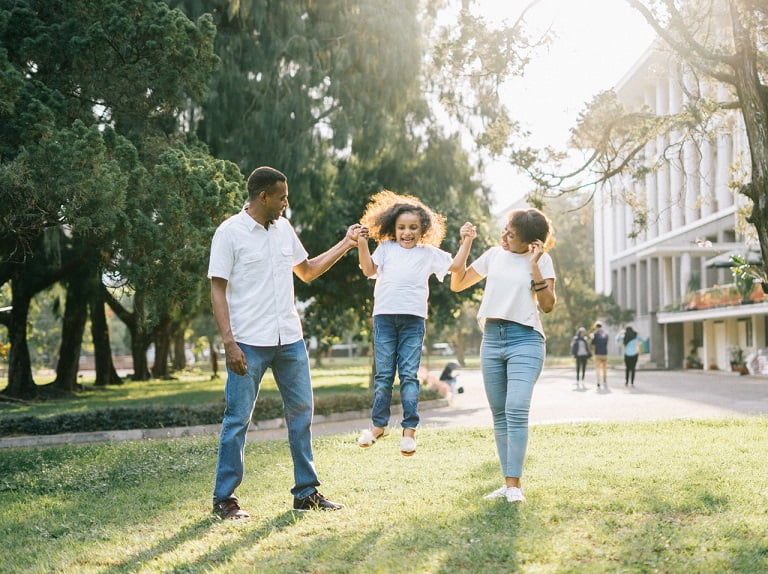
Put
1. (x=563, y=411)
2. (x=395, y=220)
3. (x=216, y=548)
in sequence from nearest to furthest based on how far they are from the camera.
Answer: (x=216, y=548)
(x=395, y=220)
(x=563, y=411)

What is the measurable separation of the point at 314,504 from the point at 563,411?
476 inches

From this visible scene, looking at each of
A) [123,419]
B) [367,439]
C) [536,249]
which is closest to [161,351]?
[123,419]

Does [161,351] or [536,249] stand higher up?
[536,249]

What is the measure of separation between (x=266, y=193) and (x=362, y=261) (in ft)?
3.46

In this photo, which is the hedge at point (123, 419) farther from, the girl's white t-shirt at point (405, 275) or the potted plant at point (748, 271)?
the girl's white t-shirt at point (405, 275)

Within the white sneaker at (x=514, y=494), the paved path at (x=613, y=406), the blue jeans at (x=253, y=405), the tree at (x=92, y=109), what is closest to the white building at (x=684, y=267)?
the paved path at (x=613, y=406)

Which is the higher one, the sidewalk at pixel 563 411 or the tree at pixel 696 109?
the tree at pixel 696 109

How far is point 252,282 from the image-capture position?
219 inches

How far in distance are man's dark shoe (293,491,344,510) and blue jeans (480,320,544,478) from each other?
118cm

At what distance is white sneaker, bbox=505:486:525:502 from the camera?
573 centimetres

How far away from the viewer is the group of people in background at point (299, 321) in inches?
217

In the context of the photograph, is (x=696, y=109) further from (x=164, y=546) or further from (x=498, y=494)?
(x=164, y=546)

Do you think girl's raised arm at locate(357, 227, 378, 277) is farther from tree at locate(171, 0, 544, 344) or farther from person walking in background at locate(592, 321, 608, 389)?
person walking in background at locate(592, 321, 608, 389)

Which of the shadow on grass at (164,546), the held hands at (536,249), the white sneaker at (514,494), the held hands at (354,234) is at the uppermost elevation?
the held hands at (354,234)
